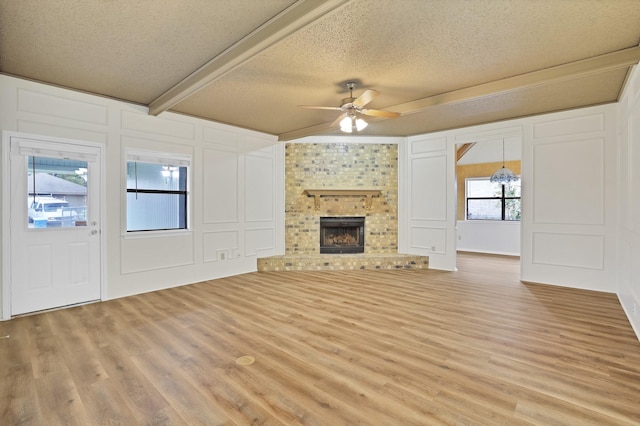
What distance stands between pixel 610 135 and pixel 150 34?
5842mm

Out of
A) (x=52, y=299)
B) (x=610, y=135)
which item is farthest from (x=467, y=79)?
(x=52, y=299)

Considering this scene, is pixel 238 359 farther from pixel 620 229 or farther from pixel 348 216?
pixel 620 229

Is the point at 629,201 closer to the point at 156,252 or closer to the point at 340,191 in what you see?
the point at 340,191

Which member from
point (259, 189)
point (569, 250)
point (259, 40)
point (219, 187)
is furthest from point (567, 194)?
point (219, 187)

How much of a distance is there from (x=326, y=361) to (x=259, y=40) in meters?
2.63

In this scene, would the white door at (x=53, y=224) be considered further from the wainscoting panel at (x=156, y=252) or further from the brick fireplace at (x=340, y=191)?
the brick fireplace at (x=340, y=191)

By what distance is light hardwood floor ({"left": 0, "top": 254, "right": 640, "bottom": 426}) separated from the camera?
1830 mm

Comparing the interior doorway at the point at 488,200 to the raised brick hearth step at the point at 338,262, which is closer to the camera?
the raised brick hearth step at the point at 338,262

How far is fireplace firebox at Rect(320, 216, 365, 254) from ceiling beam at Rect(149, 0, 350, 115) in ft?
12.1

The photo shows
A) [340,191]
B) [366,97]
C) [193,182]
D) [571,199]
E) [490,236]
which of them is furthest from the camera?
[490,236]

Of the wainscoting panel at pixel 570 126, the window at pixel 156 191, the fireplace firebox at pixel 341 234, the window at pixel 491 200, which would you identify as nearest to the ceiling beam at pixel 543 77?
the wainscoting panel at pixel 570 126

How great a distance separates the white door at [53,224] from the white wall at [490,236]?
8249 mm

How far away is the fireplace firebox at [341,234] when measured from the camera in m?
6.44

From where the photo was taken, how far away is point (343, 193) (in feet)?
20.8
